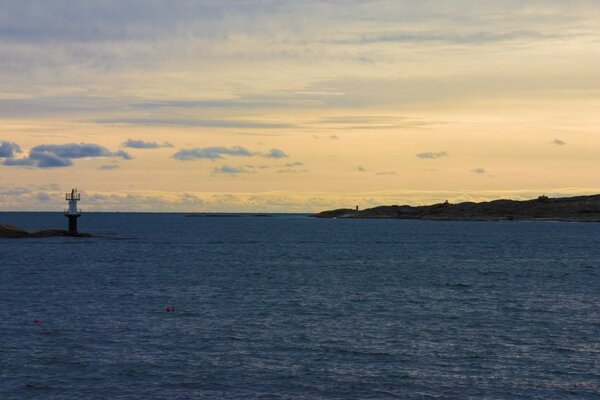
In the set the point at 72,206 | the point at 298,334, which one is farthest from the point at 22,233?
the point at 298,334

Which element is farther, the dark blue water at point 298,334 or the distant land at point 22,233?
the distant land at point 22,233

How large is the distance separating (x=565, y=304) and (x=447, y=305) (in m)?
9.74

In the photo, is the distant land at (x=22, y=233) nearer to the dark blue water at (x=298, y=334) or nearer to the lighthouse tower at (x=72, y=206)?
the lighthouse tower at (x=72, y=206)

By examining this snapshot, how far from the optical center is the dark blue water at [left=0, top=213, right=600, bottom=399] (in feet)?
112

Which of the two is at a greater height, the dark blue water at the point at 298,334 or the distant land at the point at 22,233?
the distant land at the point at 22,233

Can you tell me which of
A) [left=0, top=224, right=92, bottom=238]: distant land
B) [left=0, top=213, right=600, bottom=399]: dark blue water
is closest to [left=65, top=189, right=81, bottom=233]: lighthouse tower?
[left=0, top=224, right=92, bottom=238]: distant land

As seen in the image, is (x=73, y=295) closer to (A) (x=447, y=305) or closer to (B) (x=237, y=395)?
(A) (x=447, y=305)

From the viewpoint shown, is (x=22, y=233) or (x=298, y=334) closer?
(x=298, y=334)

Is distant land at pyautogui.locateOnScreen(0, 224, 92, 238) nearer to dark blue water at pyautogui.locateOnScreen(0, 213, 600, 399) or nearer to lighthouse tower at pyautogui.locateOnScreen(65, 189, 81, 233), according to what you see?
lighthouse tower at pyautogui.locateOnScreen(65, 189, 81, 233)

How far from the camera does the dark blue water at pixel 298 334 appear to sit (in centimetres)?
3419

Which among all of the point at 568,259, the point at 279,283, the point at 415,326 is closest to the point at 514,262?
the point at 568,259

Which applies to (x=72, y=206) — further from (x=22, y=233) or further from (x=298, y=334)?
(x=298, y=334)

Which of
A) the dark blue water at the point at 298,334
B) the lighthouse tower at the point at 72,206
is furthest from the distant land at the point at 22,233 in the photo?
the dark blue water at the point at 298,334

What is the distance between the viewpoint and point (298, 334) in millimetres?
45625
